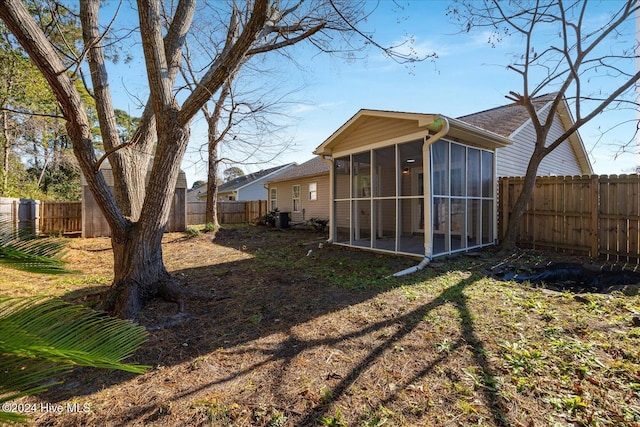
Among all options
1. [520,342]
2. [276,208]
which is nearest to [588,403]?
[520,342]

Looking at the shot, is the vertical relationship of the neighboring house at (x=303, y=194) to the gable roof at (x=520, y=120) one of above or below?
below

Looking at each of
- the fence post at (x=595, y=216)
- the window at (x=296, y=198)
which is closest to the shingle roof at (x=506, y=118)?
the fence post at (x=595, y=216)

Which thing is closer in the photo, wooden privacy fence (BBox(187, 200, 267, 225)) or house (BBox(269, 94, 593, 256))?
house (BBox(269, 94, 593, 256))

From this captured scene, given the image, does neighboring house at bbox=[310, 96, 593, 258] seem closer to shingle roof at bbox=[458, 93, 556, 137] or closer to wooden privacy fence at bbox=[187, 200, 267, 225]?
shingle roof at bbox=[458, 93, 556, 137]

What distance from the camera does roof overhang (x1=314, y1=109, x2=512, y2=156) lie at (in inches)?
231

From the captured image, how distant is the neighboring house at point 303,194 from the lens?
13.5 meters

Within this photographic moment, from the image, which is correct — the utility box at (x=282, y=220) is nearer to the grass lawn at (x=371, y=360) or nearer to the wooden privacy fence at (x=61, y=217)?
the wooden privacy fence at (x=61, y=217)

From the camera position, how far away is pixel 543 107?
9.52 metres

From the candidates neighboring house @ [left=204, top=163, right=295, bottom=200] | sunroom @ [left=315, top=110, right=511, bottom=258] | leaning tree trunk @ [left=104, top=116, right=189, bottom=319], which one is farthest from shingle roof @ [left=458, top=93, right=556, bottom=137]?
neighboring house @ [left=204, top=163, right=295, bottom=200]

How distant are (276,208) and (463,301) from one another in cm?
1369

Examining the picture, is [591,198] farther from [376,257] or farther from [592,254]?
[376,257]

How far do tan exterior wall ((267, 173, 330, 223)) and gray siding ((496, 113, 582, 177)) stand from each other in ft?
21.7

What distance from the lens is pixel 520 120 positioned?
31.1 feet

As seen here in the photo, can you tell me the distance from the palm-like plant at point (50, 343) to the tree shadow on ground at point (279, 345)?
155cm
